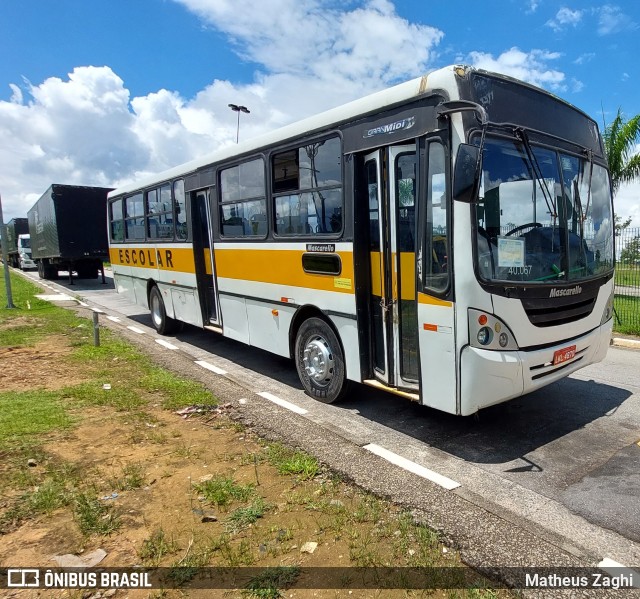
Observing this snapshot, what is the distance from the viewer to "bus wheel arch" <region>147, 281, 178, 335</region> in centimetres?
970

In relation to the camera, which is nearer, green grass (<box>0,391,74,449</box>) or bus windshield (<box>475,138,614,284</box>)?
bus windshield (<box>475,138,614,284</box>)

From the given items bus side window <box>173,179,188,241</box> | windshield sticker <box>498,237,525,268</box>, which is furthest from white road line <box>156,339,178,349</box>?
windshield sticker <box>498,237,525,268</box>

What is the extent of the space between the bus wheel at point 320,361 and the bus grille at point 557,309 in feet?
6.53

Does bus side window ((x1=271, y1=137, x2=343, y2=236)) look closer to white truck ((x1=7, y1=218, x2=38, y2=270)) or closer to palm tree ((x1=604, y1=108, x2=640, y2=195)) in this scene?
palm tree ((x1=604, y1=108, x2=640, y2=195))

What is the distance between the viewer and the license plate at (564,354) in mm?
4186

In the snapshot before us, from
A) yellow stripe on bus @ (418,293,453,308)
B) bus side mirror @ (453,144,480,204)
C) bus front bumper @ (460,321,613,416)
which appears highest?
bus side mirror @ (453,144,480,204)

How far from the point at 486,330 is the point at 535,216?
3.60 feet

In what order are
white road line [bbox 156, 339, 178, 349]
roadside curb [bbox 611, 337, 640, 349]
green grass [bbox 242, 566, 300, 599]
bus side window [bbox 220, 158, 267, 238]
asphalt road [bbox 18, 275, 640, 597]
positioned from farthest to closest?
white road line [bbox 156, 339, 178, 349]
roadside curb [bbox 611, 337, 640, 349]
bus side window [bbox 220, 158, 267, 238]
asphalt road [bbox 18, 275, 640, 597]
green grass [bbox 242, 566, 300, 599]

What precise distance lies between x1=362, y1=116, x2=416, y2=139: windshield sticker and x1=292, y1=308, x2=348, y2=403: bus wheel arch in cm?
200

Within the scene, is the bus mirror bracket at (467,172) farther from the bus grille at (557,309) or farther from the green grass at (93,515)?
the green grass at (93,515)

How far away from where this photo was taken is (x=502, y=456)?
4105 mm

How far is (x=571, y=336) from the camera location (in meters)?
4.38

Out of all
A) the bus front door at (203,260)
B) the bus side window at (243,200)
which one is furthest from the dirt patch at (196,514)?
the bus front door at (203,260)

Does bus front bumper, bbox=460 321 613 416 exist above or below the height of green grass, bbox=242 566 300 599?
above
